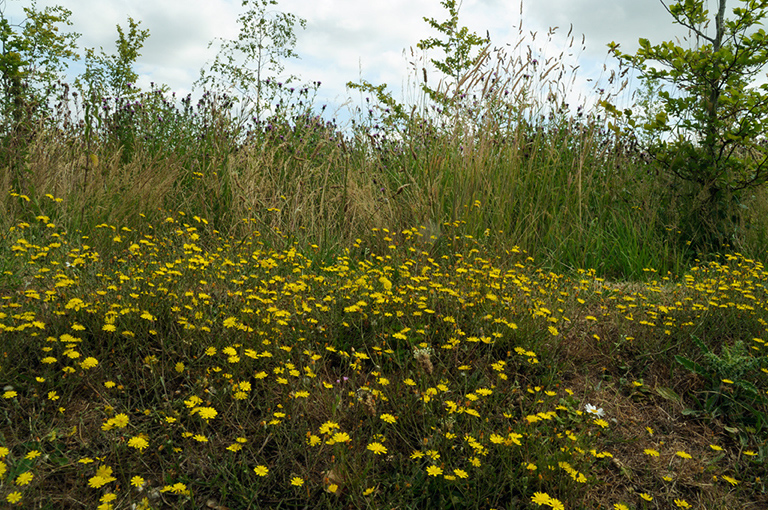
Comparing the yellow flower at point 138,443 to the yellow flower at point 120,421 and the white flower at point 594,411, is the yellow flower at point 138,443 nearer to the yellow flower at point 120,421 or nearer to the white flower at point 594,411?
the yellow flower at point 120,421

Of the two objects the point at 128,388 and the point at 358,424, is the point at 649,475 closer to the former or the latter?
the point at 358,424

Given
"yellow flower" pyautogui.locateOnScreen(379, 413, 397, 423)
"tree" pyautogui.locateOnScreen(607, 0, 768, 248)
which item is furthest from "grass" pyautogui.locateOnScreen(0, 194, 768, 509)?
"tree" pyautogui.locateOnScreen(607, 0, 768, 248)

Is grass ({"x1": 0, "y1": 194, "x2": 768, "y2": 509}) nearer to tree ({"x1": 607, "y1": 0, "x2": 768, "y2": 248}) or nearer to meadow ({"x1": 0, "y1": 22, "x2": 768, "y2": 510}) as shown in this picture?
meadow ({"x1": 0, "y1": 22, "x2": 768, "y2": 510})

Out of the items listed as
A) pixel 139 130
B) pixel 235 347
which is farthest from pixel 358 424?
pixel 139 130

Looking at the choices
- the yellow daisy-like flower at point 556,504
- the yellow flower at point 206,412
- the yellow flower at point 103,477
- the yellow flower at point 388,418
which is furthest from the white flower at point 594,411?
the yellow flower at point 103,477

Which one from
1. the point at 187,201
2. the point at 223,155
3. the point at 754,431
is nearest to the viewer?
the point at 754,431

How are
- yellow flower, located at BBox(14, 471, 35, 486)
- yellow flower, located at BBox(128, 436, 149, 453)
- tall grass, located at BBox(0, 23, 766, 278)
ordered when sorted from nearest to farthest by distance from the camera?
yellow flower, located at BBox(14, 471, 35, 486) → yellow flower, located at BBox(128, 436, 149, 453) → tall grass, located at BBox(0, 23, 766, 278)

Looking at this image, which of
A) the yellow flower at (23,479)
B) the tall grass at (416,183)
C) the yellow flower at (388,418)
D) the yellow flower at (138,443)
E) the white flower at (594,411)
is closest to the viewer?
the yellow flower at (23,479)

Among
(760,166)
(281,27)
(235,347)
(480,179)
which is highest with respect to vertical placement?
(281,27)

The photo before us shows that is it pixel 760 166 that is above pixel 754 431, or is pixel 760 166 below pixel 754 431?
above

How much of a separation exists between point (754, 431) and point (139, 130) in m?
6.50

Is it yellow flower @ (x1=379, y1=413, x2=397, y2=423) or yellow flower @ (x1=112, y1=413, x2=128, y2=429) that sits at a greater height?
yellow flower @ (x1=379, y1=413, x2=397, y2=423)

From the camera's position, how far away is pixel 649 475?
2236 millimetres

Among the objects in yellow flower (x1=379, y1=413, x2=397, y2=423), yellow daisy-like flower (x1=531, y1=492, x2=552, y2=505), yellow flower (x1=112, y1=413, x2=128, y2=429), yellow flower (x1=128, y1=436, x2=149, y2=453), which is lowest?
yellow daisy-like flower (x1=531, y1=492, x2=552, y2=505)
